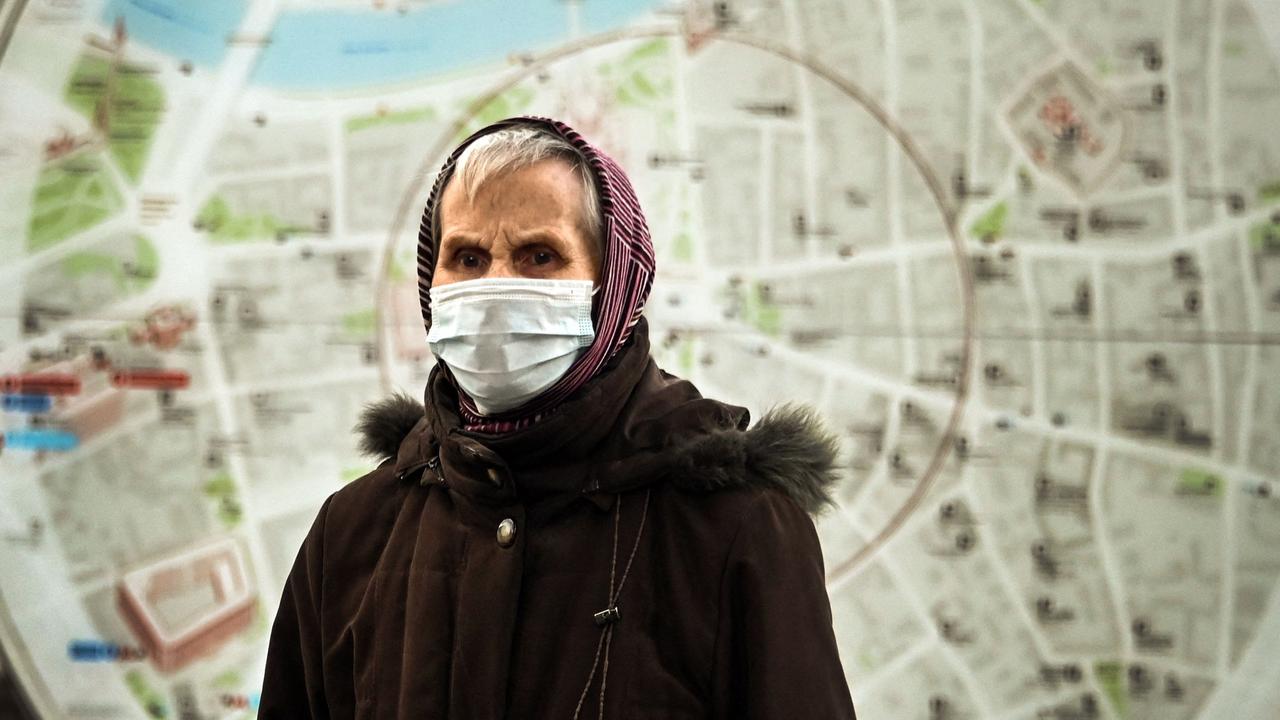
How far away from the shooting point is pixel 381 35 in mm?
2322

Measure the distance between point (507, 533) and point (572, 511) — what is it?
67 mm

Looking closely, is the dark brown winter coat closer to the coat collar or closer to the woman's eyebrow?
the coat collar

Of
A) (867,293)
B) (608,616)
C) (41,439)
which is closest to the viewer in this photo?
(608,616)

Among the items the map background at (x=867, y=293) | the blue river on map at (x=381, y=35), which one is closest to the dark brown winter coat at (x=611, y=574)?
the map background at (x=867, y=293)

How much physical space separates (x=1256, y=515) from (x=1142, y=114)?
785 mm

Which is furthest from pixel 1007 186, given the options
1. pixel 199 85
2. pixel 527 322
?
pixel 199 85

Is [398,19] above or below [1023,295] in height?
above

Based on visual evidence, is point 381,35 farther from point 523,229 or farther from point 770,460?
point 770,460

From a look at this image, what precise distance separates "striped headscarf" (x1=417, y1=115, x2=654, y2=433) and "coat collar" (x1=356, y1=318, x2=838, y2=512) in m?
0.02

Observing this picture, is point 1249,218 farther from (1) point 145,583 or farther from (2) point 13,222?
(2) point 13,222

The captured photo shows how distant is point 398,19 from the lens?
232 cm

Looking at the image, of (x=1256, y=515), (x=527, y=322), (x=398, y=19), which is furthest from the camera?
(x=398, y=19)

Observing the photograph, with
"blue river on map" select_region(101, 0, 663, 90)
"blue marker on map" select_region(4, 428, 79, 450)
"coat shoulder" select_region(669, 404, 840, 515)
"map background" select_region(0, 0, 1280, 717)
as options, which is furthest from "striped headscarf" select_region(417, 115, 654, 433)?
"blue marker on map" select_region(4, 428, 79, 450)

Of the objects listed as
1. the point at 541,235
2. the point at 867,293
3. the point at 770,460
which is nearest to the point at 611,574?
the point at 770,460
